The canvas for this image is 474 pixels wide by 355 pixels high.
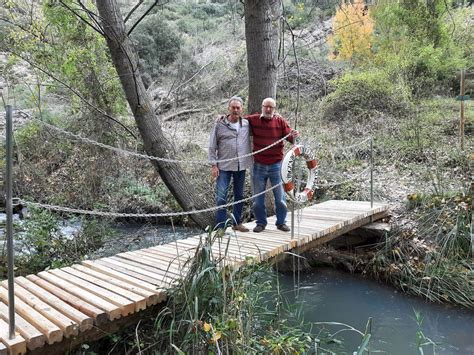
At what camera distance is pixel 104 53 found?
29.5 ft

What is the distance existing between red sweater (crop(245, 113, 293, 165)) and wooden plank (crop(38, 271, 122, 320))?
2.42 metres

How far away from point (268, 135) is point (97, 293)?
2504 millimetres

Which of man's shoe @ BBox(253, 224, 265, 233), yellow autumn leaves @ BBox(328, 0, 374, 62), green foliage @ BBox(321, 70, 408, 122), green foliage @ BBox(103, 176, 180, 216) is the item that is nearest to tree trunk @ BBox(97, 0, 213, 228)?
man's shoe @ BBox(253, 224, 265, 233)

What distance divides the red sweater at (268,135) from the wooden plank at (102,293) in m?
2.32

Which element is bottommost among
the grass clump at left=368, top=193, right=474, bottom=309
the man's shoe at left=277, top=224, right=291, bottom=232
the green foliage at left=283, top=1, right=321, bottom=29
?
the grass clump at left=368, top=193, right=474, bottom=309

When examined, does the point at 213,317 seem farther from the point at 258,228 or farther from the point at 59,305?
the point at 258,228

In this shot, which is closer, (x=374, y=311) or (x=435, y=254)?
(x=374, y=311)

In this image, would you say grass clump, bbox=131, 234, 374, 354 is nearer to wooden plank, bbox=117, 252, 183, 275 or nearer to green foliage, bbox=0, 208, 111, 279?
wooden plank, bbox=117, 252, 183, 275

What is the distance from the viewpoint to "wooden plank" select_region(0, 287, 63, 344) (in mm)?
2666

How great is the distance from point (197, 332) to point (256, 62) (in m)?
3.99

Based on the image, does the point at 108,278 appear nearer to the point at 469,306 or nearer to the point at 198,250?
the point at 198,250

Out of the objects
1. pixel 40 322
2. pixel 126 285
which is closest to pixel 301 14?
pixel 126 285

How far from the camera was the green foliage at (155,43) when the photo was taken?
745 inches

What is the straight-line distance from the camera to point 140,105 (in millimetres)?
5500
